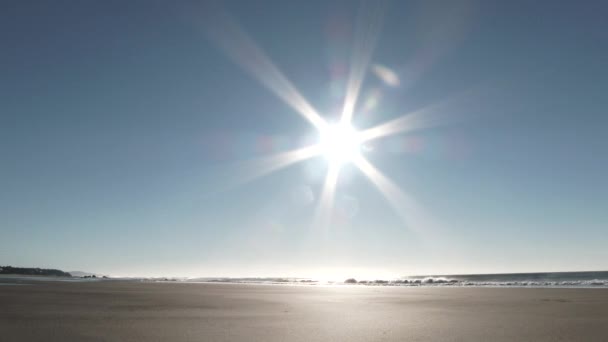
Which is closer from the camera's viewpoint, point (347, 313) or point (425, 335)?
point (425, 335)

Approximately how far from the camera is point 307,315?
44.1 ft

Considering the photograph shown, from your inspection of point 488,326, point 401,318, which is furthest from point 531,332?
point 401,318

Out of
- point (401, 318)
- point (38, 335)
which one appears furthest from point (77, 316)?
point (401, 318)

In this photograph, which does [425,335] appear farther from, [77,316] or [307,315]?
[77,316]

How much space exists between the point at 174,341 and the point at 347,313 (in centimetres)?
707

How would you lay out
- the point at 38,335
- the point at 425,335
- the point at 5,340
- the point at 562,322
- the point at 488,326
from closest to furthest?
the point at 5,340 < the point at 38,335 < the point at 425,335 < the point at 488,326 < the point at 562,322

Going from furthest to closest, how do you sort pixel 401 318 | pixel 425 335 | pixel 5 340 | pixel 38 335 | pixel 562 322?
pixel 401 318, pixel 562 322, pixel 425 335, pixel 38 335, pixel 5 340

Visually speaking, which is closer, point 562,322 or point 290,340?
point 290,340

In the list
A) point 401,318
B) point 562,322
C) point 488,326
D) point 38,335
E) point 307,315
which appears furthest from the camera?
point 307,315

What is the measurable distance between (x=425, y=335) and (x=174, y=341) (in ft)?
17.9

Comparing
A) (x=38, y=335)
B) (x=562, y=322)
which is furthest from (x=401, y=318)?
(x=38, y=335)

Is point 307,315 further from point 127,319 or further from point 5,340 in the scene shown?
point 5,340

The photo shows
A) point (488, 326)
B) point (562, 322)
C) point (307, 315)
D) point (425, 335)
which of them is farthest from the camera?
point (307, 315)

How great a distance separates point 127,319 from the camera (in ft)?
38.9
